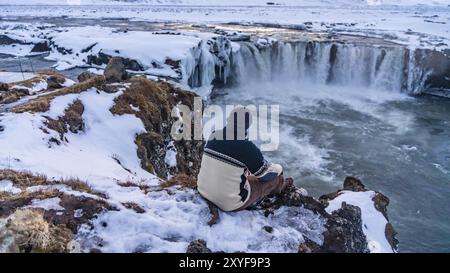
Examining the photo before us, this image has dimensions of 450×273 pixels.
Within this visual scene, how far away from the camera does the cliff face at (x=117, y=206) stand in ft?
16.6

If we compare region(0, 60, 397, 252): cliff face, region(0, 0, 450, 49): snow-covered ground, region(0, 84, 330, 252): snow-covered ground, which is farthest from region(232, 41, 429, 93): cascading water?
region(0, 84, 330, 252): snow-covered ground

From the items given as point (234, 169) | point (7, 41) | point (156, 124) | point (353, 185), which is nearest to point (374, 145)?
point (353, 185)

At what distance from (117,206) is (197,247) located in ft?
4.67

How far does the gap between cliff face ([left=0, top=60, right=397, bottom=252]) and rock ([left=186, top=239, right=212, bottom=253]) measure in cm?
2

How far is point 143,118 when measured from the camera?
1216 centimetres

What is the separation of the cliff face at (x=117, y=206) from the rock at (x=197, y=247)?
0.02 m

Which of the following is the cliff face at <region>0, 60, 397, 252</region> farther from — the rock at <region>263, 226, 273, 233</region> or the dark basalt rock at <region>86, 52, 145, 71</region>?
the dark basalt rock at <region>86, 52, 145, 71</region>

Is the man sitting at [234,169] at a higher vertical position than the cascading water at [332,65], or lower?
higher

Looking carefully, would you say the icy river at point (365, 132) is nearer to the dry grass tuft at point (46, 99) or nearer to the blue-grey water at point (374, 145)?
the blue-grey water at point (374, 145)

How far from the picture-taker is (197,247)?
17.3ft

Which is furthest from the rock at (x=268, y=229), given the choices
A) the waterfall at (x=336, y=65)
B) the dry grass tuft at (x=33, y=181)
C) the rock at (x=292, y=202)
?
the waterfall at (x=336, y=65)

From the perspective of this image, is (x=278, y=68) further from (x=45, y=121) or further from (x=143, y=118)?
(x=45, y=121)

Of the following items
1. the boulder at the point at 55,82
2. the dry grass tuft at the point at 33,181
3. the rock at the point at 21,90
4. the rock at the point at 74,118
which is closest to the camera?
the dry grass tuft at the point at 33,181
